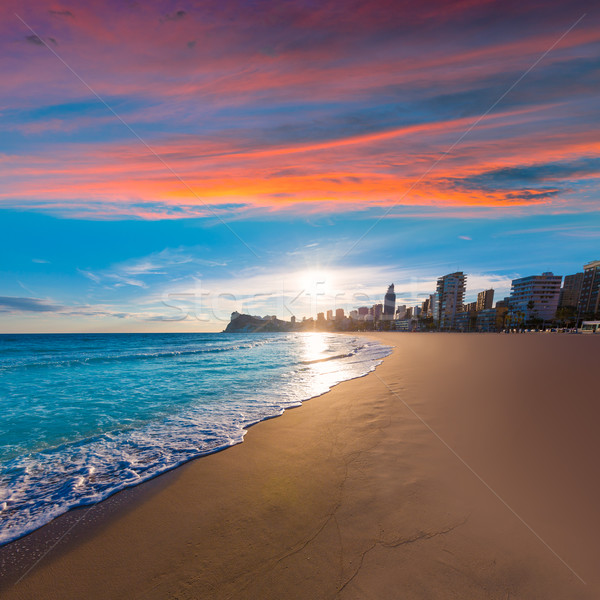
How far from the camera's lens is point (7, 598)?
9.08 ft

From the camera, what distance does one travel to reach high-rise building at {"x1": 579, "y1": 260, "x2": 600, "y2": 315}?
442 feet

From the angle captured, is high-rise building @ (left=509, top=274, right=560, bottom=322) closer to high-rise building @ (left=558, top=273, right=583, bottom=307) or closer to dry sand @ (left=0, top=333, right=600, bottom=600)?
high-rise building @ (left=558, top=273, right=583, bottom=307)

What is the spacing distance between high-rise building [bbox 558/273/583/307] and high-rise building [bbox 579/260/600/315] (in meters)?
24.7

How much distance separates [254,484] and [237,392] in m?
7.53

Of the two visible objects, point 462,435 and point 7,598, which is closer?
point 7,598

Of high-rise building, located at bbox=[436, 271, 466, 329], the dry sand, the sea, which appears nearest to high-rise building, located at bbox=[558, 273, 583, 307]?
high-rise building, located at bbox=[436, 271, 466, 329]

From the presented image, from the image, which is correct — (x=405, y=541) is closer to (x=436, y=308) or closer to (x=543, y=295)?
(x=543, y=295)

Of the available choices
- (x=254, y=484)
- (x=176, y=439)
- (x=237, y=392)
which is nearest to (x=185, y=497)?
(x=254, y=484)

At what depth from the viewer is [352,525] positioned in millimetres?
3578

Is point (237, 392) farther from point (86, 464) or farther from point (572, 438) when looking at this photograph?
point (572, 438)

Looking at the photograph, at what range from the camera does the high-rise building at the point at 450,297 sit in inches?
6778

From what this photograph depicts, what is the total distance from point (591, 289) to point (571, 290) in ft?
137

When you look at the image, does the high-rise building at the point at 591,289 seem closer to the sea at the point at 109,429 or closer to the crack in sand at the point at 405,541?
the sea at the point at 109,429

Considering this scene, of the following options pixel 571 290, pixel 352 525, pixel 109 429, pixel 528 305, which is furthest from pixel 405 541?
pixel 571 290
